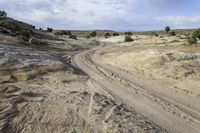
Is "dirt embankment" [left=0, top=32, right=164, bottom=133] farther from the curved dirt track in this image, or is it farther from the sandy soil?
the curved dirt track

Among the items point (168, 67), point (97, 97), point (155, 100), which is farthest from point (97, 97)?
point (168, 67)

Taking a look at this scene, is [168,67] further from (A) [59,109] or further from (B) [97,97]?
(A) [59,109]

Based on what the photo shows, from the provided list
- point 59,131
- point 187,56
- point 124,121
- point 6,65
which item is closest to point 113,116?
point 124,121

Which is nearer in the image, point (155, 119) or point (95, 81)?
point (155, 119)

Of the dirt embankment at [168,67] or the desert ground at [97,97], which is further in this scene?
the dirt embankment at [168,67]

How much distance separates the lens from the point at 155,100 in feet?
56.5

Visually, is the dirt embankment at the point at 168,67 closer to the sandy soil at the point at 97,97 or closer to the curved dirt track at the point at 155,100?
the sandy soil at the point at 97,97

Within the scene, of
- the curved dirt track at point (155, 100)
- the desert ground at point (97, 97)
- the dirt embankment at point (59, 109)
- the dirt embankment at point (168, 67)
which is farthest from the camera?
the dirt embankment at point (168, 67)

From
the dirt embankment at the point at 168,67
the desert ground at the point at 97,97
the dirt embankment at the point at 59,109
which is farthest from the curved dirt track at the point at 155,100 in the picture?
the dirt embankment at the point at 168,67

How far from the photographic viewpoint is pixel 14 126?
1186cm

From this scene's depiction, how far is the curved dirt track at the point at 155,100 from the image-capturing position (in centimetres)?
1381

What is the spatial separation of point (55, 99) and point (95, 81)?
21.9 ft

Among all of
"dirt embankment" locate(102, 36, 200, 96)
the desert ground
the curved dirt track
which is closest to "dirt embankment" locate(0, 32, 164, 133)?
the desert ground

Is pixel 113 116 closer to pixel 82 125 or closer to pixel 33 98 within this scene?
pixel 82 125
